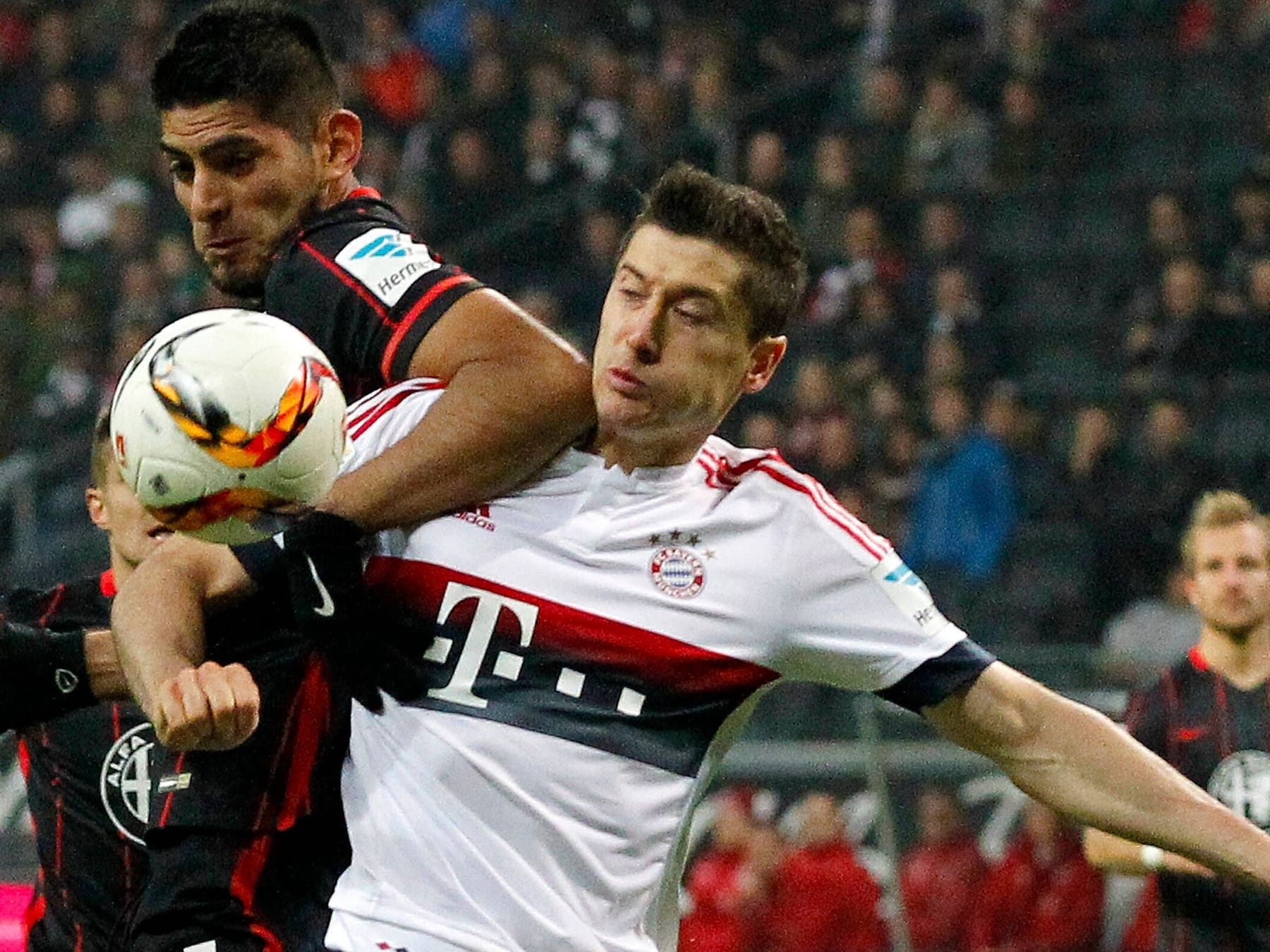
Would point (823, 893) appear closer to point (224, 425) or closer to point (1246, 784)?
point (1246, 784)

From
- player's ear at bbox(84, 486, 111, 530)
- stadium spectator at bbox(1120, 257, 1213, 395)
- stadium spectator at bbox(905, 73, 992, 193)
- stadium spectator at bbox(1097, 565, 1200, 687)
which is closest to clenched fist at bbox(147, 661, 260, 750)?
player's ear at bbox(84, 486, 111, 530)

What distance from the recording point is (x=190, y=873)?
3.20 meters

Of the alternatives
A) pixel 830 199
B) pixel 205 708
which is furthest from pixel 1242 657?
pixel 830 199

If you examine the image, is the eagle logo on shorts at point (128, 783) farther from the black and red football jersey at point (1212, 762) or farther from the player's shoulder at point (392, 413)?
the black and red football jersey at point (1212, 762)

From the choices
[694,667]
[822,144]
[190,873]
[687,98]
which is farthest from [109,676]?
[687,98]

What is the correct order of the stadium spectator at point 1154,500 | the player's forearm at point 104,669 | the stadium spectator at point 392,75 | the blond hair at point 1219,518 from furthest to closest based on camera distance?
the stadium spectator at point 392,75
the stadium spectator at point 1154,500
the blond hair at point 1219,518
the player's forearm at point 104,669

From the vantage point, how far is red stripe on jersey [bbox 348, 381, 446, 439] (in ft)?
10.1

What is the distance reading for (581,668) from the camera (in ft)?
9.90

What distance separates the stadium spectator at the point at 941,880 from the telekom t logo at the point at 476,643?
408cm

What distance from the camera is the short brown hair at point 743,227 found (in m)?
3.04

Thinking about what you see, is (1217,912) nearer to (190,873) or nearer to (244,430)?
(190,873)

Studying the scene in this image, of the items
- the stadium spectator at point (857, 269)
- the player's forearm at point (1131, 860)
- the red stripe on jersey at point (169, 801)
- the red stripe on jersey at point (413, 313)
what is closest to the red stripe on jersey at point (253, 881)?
the red stripe on jersey at point (169, 801)

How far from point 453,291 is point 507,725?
65cm

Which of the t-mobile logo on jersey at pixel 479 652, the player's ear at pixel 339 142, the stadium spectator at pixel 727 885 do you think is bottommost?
the stadium spectator at pixel 727 885
